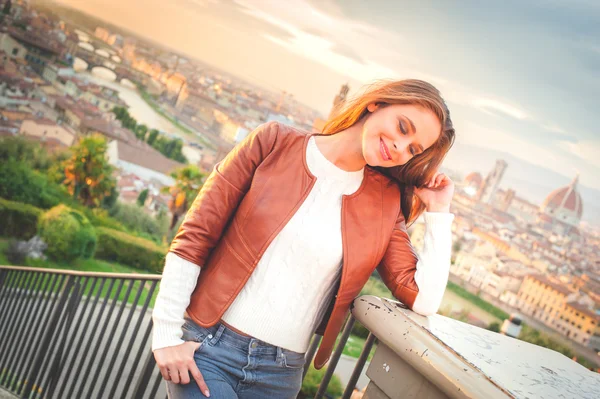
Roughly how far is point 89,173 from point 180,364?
22.3 metres

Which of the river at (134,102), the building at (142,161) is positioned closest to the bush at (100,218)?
the building at (142,161)

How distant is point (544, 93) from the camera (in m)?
26.6

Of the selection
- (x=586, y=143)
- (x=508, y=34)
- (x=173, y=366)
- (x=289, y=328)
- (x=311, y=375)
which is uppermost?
(x=508, y=34)

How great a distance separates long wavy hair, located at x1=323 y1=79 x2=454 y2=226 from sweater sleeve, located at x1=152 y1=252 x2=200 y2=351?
22.1 inches

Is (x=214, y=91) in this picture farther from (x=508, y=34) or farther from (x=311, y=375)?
(x=311, y=375)

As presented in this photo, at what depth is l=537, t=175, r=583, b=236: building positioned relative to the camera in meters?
23.9

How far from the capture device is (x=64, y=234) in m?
13.9

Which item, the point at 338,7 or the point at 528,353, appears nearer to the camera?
the point at 528,353

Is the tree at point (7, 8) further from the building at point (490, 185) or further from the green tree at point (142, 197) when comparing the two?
the building at point (490, 185)

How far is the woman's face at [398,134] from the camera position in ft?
3.85

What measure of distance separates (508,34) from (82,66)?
25.1 metres

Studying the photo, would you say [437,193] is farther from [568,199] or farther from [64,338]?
[568,199]

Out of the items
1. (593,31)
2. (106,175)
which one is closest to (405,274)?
(106,175)

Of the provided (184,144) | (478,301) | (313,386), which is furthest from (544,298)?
(184,144)
